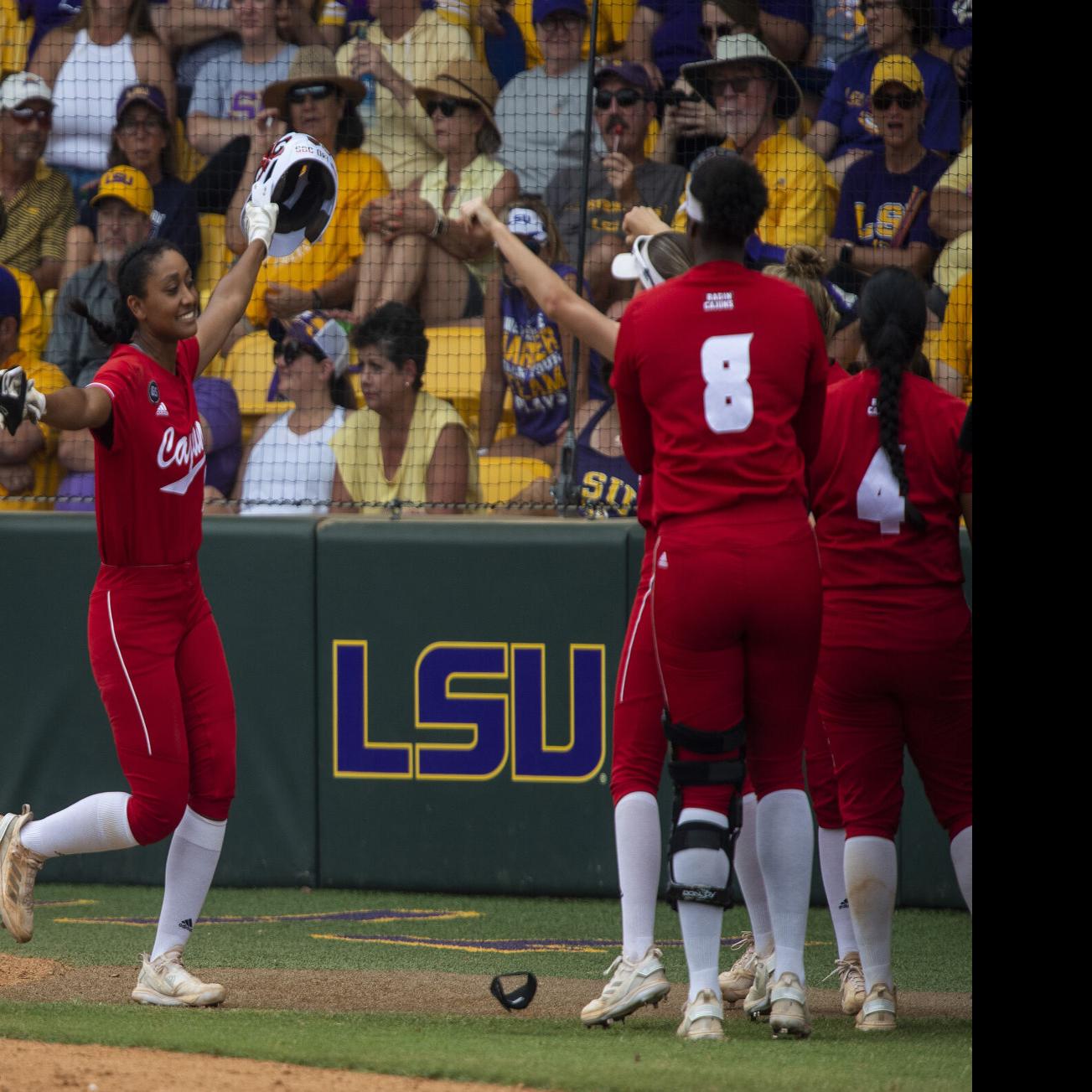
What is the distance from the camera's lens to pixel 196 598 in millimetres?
4480

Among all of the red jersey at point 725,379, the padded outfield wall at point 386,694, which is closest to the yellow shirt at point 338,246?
the padded outfield wall at point 386,694

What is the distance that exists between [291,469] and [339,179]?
4.59ft

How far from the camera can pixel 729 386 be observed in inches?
138

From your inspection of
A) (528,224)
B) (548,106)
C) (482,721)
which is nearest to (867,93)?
(548,106)

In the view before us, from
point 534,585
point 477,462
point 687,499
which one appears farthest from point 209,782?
point 477,462

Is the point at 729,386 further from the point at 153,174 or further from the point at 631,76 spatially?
the point at 153,174

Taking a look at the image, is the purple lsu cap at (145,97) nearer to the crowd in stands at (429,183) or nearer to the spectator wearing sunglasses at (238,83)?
the crowd in stands at (429,183)

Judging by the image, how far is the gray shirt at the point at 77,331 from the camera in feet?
24.1

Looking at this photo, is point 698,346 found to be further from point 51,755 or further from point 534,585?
point 51,755

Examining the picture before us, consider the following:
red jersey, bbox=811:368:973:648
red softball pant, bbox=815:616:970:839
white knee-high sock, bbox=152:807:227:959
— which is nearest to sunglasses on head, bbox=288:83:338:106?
white knee-high sock, bbox=152:807:227:959

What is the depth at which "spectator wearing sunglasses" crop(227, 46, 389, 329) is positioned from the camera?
7.45 metres

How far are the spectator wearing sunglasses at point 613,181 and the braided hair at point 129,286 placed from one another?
2903mm

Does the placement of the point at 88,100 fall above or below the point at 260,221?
above

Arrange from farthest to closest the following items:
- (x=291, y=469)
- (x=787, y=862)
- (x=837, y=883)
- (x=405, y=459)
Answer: (x=291, y=469) → (x=405, y=459) → (x=837, y=883) → (x=787, y=862)
